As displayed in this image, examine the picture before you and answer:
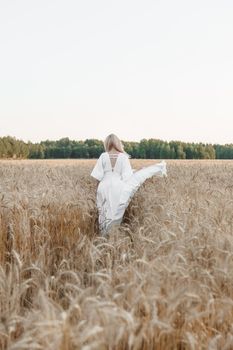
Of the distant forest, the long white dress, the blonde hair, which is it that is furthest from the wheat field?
the distant forest

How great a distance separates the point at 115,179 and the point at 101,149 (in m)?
52.3

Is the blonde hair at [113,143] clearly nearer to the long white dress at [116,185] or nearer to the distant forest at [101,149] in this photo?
the long white dress at [116,185]

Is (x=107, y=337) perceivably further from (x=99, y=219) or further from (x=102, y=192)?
(x=102, y=192)

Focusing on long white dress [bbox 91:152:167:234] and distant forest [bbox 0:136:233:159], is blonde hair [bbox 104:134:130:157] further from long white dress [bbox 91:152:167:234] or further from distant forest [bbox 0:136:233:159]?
distant forest [bbox 0:136:233:159]

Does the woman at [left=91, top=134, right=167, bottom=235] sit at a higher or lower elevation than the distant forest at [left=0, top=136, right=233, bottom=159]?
lower

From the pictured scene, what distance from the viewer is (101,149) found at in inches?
2368

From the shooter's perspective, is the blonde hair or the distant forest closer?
the blonde hair

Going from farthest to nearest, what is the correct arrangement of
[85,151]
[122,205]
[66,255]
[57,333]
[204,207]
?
1. [85,151]
2. [122,205]
3. [204,207]
4. [66,255]
5. [57,333]

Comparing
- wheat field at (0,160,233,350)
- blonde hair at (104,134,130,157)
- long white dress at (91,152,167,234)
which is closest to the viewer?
wheat field at (0,160,233,350)

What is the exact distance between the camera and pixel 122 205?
755 centimetres

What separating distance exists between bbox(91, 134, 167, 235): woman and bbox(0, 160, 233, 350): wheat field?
28cm

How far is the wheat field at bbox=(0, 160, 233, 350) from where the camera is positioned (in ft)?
6.95

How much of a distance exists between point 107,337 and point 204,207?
11.5ft

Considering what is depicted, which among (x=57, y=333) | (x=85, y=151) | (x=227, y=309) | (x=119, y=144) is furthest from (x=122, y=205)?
(x=85, y=151)
